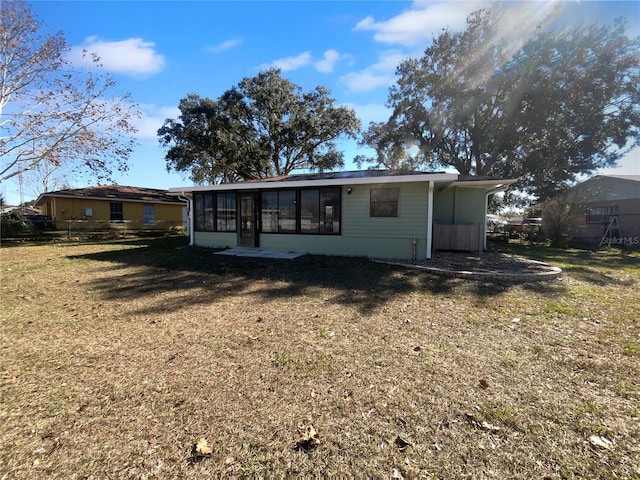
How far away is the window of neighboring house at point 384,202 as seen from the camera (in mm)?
9055

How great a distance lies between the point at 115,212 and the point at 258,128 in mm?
11928

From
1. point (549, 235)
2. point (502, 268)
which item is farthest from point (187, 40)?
point (549, 235)

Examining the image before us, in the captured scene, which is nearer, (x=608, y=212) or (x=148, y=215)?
(x=608, y=212)

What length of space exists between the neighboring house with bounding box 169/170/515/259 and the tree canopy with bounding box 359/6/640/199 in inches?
330

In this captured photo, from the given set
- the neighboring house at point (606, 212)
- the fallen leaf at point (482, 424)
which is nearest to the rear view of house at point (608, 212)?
the neighboring house at point (606, 212)

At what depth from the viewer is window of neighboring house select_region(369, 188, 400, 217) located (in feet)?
29.7

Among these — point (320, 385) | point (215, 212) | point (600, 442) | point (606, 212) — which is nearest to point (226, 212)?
point (215, 212)

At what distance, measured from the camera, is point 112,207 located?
2244cm

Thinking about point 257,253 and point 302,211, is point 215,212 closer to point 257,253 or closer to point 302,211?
point 257,253

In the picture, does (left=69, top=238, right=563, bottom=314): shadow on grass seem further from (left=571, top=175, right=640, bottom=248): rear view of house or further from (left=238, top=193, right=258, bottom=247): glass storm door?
(left=571, top=175, right=640, bottom=248): rear view of house

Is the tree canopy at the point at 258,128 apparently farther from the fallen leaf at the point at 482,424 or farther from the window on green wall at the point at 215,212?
the fallen leaf at the point at 482,424

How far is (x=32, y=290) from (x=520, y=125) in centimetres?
2074

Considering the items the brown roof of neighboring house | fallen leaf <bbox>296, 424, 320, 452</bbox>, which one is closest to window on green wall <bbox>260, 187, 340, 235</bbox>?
fallen leaf <bbox>296, 424, 320, 452</bbox>

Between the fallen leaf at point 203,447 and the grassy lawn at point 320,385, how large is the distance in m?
0.02
